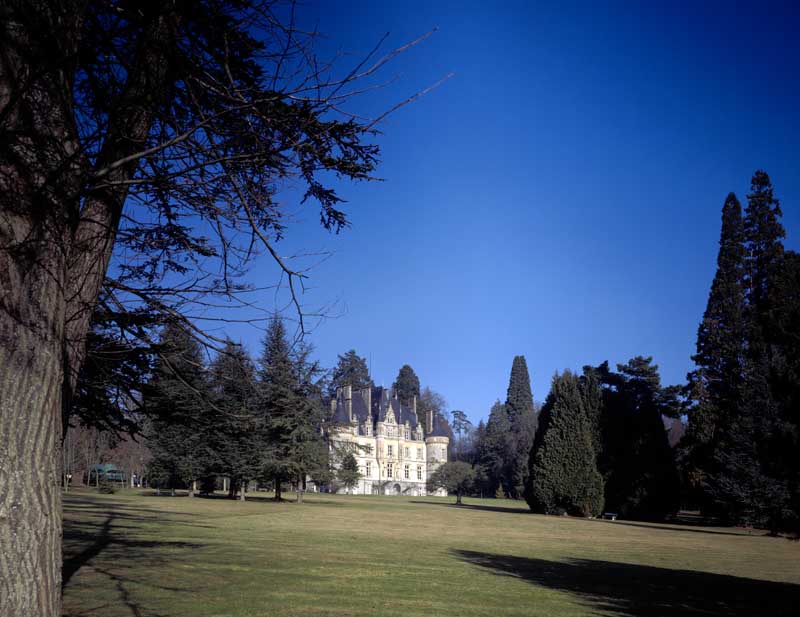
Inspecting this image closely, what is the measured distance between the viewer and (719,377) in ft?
117

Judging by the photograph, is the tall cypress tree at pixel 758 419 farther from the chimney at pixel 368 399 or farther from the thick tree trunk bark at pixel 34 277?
the chimney at pixel 368 399

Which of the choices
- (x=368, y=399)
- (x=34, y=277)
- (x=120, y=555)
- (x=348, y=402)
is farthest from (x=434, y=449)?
(x=34, y=277)

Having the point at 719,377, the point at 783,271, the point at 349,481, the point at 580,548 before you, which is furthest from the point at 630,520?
the point at 783,271

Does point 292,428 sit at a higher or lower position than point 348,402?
lower

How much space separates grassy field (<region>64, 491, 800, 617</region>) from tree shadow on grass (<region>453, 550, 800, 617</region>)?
30mm

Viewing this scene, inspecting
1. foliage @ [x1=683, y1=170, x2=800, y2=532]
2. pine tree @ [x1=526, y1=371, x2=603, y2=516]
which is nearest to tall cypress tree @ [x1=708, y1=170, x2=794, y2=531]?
foliage @ [x1=683, y1=170, x2=800, y2=532]

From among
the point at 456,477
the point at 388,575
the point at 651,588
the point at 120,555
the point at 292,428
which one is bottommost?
the point at 456,477

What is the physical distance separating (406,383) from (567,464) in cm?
6394

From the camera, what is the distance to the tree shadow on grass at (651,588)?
7.68m

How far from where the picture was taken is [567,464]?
34406mm

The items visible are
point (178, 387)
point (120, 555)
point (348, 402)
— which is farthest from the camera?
point (348, 402)

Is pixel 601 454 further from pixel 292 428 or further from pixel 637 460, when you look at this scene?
pixel 292 428

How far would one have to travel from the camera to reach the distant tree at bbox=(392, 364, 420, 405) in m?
96.5

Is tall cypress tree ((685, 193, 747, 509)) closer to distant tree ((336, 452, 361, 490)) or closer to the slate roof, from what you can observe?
distant tree ((336, 452, 361, 490))
